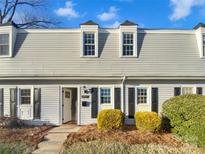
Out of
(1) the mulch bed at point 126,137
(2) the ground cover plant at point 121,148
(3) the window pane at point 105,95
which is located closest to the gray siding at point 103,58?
(3) the window pane at point 105,95

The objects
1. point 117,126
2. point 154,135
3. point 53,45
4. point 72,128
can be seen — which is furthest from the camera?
point 53,45

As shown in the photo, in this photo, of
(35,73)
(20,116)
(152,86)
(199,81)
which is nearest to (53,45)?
(35,73)

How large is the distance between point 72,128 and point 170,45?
7.89m

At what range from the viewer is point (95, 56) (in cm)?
2366

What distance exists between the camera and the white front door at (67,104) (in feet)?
76.1

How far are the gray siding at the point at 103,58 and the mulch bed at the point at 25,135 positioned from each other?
4.08 m

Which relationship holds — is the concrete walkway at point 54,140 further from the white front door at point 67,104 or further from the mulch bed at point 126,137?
the white front door at point 67,104

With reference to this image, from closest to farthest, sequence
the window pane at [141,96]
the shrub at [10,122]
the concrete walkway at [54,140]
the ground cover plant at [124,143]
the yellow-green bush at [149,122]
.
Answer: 1. the ground cover plant at [124,143]
2. the concrete walkway at [54,140]
3. the yellow-green bush at [149,122]
4. the shrub at [10,122]
5. the window pane at [141,96]

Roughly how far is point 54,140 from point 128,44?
8715mm

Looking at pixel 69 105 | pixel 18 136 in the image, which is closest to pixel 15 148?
pixel 18 136

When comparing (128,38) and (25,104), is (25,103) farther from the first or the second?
(128,38)

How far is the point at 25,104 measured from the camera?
22922mm

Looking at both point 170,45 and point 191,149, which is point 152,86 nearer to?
point 170,45

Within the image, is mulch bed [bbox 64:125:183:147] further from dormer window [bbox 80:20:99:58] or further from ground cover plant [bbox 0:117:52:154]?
dormer window [bbox 80:20:99:58]
